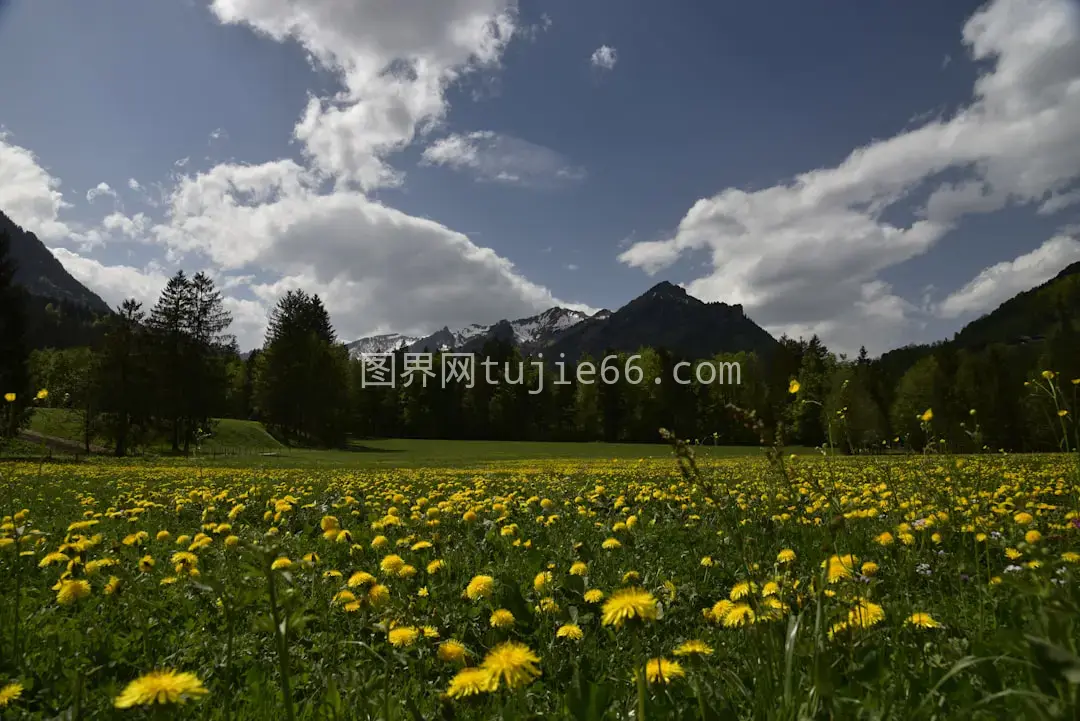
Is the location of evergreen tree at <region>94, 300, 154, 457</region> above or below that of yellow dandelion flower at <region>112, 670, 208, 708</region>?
above

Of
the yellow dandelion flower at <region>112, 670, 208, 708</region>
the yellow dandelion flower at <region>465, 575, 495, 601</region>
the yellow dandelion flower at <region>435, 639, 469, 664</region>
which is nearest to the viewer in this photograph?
the yellow dandelion flower at <region>112, 670, 208, 708</region>

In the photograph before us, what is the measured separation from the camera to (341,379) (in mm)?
62875

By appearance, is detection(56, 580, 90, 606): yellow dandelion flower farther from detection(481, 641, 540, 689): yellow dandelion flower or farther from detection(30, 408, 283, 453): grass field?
detection(30, 408, 283, 453): grass field

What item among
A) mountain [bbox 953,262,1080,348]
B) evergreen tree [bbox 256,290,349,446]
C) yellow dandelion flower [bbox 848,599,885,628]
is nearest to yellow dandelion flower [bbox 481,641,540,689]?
yellow dandelion flower [bbox 848,599,885,628]

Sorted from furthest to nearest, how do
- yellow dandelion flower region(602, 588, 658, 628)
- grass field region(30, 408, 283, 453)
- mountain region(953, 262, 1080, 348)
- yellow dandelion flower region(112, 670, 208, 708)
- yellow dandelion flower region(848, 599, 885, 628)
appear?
mountain region(953, 262, 1080, 348) → grass field region(30, 408, 283, 453) → yellow dandelion flower region(848, 599, 885, 628) → yellow dandelion flower region(602, 588, 658, 628) → yellow dandelion flower region(112, 670, 208, 708)

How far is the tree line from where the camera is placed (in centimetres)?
3262

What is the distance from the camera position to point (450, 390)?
3204 inches

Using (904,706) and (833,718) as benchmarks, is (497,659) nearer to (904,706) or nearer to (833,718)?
(833,718)

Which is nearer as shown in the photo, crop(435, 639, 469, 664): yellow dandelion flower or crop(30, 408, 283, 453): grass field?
crop(435, 639, 469, 664): yellow dandelion flower

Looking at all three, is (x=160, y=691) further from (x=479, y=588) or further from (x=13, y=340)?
(x=13, y=340)

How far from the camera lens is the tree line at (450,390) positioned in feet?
107

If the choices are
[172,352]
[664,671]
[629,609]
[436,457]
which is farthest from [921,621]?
[172,352]

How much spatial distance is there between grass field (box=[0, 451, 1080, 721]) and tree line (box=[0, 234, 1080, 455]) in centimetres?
78

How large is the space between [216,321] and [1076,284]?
123133 mm
